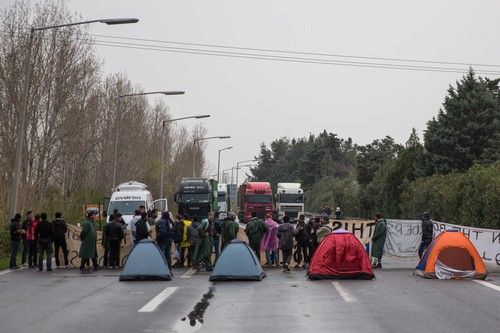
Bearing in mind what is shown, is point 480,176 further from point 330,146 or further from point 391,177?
point 330,146

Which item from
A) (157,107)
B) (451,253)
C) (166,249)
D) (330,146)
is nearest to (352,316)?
(451,253)

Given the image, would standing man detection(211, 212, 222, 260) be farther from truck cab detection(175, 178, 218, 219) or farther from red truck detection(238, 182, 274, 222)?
red truck detection(238, 182, 274, 222)

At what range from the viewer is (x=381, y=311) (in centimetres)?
1781

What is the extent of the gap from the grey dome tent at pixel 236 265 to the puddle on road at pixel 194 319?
4.61 metres

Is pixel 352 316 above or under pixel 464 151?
under

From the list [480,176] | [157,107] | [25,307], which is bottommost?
[25,307]

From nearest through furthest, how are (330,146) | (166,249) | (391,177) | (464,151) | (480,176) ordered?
1. (166,249)
2. (480,176)
3. (464,151)
4. (391,177)
5. (330,146)

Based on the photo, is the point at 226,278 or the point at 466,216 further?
the point at 466,216

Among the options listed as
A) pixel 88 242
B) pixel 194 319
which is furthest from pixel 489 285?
pixel 88 242

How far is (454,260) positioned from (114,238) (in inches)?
403

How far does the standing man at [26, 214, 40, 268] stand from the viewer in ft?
99.2

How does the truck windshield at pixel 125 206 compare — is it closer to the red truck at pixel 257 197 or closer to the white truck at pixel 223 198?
the red truck at pixel 257 197

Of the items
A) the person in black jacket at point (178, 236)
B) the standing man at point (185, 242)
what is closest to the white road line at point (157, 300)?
the person in black jacket at point (178, 236)

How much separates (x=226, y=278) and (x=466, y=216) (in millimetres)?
21550
